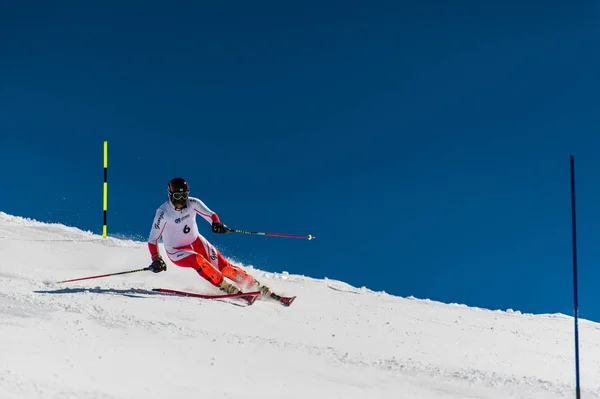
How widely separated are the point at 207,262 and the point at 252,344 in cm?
262

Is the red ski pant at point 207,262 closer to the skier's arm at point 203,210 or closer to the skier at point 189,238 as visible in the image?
the skier at point 189,238

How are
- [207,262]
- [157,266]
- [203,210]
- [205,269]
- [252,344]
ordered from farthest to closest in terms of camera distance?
1. [203,210]
2. [207,262]
3. [205,269]
4. [157,266]
5. [252,344]

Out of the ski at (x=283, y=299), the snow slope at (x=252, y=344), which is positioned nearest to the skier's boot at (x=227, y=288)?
the snow slope at (x=252, y=344)

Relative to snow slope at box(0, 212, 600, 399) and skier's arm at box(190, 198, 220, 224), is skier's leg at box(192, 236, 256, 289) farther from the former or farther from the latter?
snow slope at box(0, 212, 600, 399)

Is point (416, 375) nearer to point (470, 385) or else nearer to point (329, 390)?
point (470, 385)

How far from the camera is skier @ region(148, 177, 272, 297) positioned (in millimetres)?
8430

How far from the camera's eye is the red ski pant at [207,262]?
8383 millimetres

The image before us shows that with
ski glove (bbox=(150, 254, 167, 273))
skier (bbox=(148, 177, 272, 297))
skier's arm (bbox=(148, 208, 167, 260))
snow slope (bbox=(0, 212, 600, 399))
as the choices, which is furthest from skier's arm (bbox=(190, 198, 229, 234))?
snow slope (bbox=(0, 212, 600, 399))

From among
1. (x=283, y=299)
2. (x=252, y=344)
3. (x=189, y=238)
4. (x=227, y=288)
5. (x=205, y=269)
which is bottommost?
(x=252, y=344)

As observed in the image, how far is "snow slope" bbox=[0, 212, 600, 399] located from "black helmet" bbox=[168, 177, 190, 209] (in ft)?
4.57

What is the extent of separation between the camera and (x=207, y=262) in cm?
845

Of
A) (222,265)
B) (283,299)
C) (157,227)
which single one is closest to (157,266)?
(157,227)

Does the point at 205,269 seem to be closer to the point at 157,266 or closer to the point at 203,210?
the point at 157,266

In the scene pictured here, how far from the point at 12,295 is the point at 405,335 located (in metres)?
5.04
